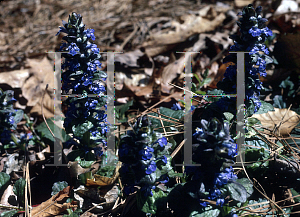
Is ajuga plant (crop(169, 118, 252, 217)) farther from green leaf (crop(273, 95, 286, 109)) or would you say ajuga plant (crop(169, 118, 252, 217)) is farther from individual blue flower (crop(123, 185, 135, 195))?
green leaf (crop(273, 95, 286, 109))

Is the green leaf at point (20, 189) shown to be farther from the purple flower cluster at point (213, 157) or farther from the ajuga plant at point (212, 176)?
the purple flower cluster at point (213, 157)

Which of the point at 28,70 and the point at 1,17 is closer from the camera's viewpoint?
the point at 28,70

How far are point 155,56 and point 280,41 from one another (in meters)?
2.27

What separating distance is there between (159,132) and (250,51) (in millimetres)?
1424

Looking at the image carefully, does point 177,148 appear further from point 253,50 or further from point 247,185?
point 253,50

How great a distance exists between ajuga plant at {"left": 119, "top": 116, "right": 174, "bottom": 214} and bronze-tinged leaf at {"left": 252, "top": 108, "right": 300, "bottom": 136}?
162cm

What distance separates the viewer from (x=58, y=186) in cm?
297

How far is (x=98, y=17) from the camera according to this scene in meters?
7.93

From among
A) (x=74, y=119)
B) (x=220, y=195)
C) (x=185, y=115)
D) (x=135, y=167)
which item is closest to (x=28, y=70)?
(x=74, y=119)

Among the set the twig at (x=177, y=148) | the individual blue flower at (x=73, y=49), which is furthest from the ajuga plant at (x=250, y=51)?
the individual blue flower at (x=73, y=49)

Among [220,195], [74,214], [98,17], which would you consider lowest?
[74,214]

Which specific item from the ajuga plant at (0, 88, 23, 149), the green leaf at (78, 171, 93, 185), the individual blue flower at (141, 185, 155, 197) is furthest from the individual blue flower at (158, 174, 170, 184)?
the ajuga plant at (0, 88, 23, 149)

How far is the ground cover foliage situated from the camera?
2262mm

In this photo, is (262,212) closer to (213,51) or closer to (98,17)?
(213,51)
